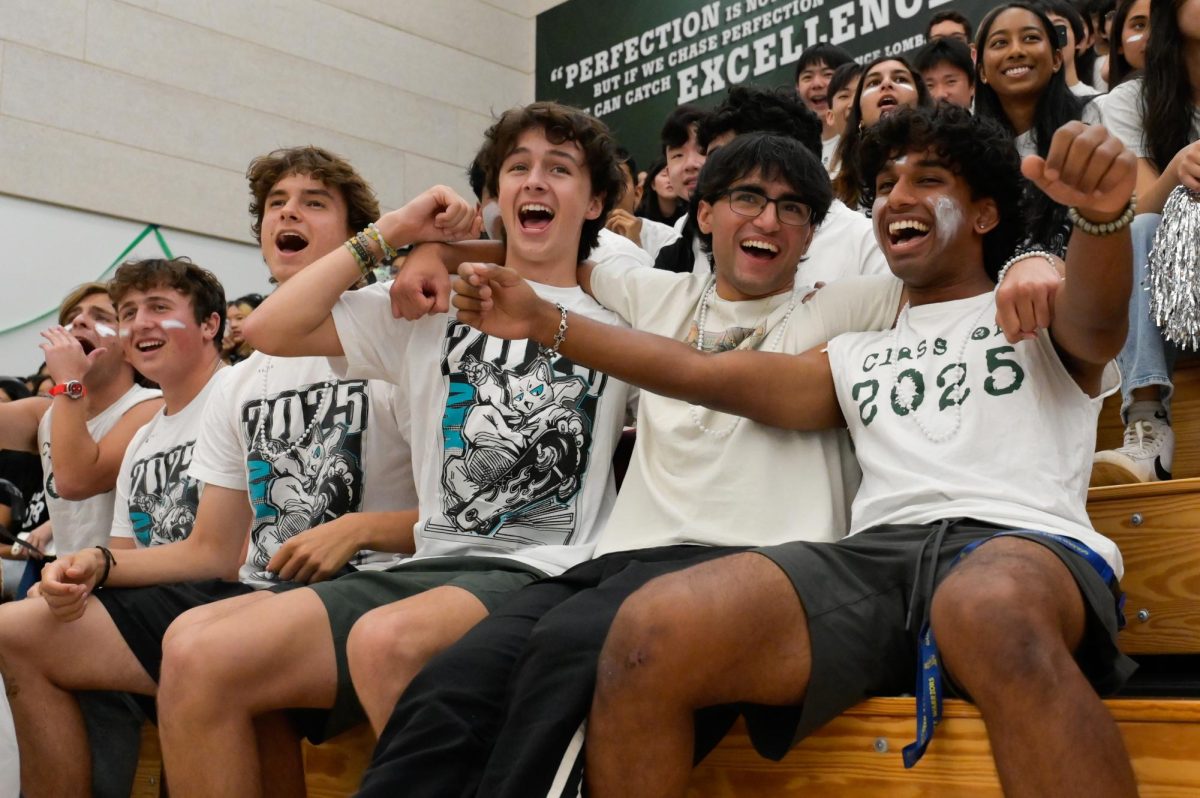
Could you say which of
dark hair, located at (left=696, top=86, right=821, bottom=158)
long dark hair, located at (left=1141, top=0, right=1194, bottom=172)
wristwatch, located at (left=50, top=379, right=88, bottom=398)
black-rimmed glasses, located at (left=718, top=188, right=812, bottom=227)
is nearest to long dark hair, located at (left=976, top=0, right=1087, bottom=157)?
long dark hair, located at (left=1141, top=0, right=1194, bottom=172)

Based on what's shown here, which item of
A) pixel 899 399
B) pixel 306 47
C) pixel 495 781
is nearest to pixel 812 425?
pixel 899 399

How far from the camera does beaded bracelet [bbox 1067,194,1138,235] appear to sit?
59.1 inches

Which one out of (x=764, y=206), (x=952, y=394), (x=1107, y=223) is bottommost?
(x=952, y=394)

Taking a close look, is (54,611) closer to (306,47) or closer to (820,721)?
(820,721)

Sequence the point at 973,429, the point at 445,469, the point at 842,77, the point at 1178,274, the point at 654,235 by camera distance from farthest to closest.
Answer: the point at 842,77
the point at 654,235
the point at 1178,274
the point at 445,469
the point at 973,429

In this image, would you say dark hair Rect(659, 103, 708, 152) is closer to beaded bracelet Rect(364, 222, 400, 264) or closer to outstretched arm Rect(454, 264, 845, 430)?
beaded bracelet Rect(364, 222, 400, 264)

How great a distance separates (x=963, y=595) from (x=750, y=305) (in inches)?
32.1

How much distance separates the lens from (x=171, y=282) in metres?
3.02

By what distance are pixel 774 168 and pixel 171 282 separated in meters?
1.69

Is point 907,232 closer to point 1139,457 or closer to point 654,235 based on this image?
point 1139,457

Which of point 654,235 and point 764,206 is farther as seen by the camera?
point 654,235

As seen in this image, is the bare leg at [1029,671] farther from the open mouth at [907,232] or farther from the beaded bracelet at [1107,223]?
the open mouth at [907,232]

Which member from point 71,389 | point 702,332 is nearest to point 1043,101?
point 702,332

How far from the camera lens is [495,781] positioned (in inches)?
58.5
